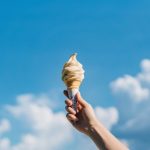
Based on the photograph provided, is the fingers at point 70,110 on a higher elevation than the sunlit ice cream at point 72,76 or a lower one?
lower

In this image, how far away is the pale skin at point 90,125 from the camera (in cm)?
489

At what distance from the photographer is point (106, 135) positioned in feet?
16.3

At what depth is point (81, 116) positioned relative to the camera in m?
5.35

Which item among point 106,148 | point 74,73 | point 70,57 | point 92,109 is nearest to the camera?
point 106,148

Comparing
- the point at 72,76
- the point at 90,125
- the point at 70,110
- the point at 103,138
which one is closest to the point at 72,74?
the point at 72,76

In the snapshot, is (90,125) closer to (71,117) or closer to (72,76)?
(71,117)

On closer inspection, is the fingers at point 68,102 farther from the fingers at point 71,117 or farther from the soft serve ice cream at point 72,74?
the soft serve ice cream at point 72,74

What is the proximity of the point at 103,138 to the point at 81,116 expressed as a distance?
52cm

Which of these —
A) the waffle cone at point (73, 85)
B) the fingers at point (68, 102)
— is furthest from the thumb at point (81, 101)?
the waffle cone at point (73, 85)

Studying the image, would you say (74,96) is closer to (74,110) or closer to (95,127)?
(74,110)

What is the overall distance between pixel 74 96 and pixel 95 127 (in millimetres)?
669

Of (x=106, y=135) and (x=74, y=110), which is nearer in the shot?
(x=106, y=135)

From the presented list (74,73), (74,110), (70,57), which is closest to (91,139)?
(74,110)

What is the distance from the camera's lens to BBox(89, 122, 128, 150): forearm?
4859 mm
